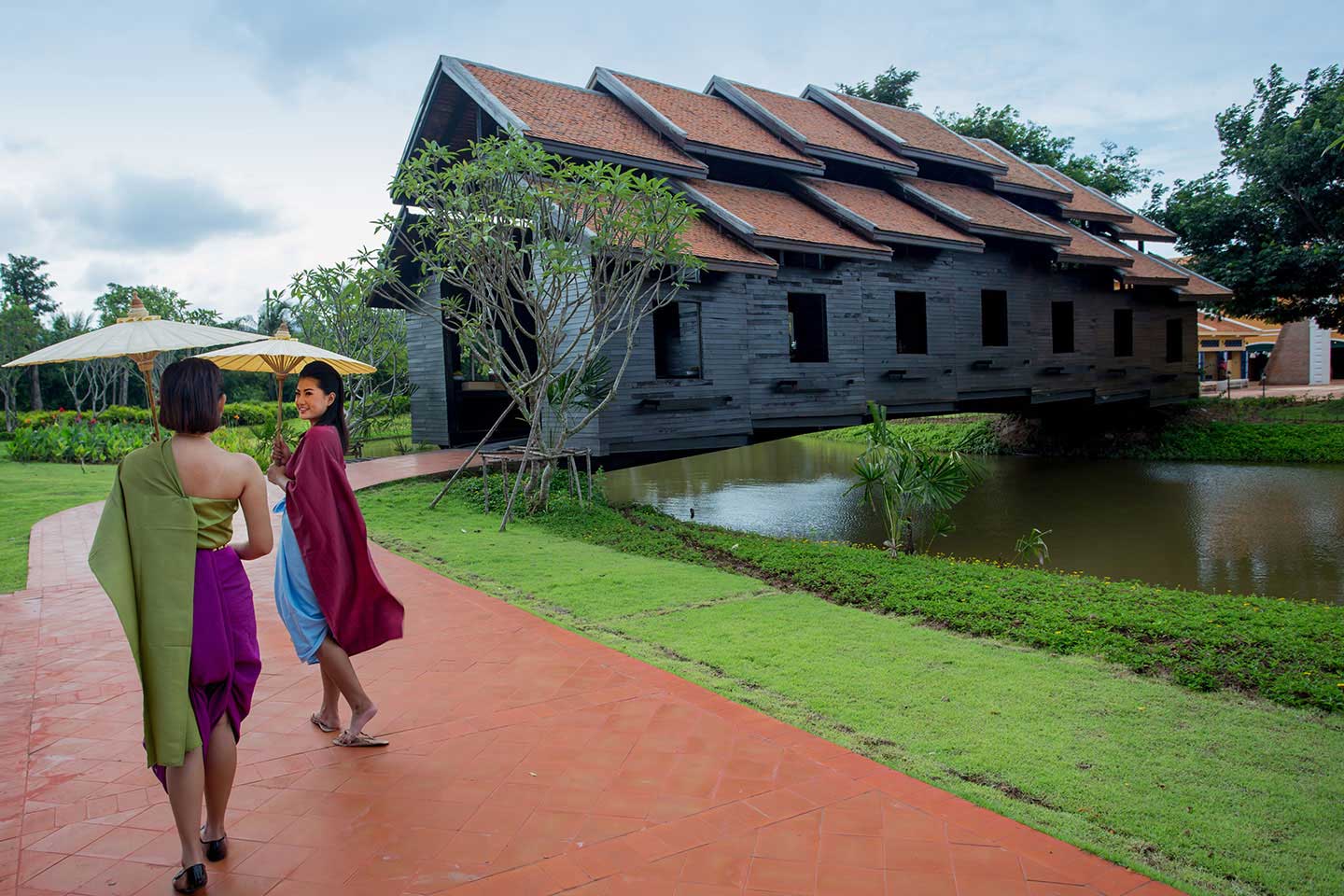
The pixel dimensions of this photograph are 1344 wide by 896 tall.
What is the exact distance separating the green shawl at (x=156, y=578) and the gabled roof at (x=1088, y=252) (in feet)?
61.5

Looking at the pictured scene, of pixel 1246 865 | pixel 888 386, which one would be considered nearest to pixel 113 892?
pixel 1246 865

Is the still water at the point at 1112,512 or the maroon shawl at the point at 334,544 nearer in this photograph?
the maroon shawl at the point at 334,544

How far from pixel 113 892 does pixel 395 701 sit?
1780mm

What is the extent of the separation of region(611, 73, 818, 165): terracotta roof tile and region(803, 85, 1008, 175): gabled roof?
2653 mm

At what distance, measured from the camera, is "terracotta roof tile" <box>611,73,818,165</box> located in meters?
14.9

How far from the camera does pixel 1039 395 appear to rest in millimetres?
19453

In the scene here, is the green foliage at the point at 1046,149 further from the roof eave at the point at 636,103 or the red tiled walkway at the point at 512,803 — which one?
the red tiled walkway at the point at 512,803

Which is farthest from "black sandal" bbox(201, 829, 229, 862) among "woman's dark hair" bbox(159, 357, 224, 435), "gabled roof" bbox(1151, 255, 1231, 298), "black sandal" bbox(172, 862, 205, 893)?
"gabled roof" bbox(1151, 255, 1231, 298)

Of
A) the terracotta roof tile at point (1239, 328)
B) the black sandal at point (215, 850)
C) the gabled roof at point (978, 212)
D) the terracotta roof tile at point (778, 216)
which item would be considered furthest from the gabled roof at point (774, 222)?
the terracotta roof tile at point (1239, 328)

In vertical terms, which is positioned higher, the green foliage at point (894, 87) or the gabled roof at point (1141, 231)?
the green foliage at point (894, 87)

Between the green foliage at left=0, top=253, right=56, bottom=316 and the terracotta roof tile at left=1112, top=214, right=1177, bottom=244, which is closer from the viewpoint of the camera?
the terracotta roof tile at left=1112, top=214, right=1177, bottom=244

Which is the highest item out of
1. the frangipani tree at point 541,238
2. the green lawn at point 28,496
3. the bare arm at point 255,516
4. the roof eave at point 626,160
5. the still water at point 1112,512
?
the roof eave at point 626,160

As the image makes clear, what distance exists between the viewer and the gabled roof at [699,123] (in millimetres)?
14508

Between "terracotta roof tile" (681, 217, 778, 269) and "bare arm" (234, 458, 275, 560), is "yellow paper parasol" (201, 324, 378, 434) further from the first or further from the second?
"terracotta roof tile" (681, 217, 778, 269)
